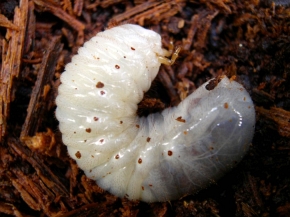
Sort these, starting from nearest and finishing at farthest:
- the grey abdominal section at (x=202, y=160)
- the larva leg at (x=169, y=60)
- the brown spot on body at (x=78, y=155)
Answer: the grey abdominal section at (x=202, y=160)
the brown spot on body at (x=78, y=155)
the larva leg at (x=169, y=60)

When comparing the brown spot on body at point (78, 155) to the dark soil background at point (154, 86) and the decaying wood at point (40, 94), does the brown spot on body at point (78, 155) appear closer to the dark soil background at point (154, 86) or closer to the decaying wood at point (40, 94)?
the dark soil background at point (154, 86)

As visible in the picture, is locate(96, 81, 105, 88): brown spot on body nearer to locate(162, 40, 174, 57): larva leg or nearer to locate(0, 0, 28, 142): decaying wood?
locate(162, 40, 174, 57): larva leg

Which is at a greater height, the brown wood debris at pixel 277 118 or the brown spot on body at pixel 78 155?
the brown spot on body at pixel 78 155

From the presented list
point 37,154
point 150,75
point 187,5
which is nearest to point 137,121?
point 150,75

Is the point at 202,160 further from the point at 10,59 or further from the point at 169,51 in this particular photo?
the point at 10,59

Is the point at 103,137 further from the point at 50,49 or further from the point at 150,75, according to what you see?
the point at 50,49

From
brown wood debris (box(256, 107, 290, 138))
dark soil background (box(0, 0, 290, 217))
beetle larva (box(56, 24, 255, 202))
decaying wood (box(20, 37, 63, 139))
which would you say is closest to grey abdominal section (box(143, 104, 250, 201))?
beetle larva (box(56, 24, 255, 202))

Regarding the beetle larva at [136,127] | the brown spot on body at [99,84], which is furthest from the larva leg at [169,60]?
the brown spot on body at [99,84]

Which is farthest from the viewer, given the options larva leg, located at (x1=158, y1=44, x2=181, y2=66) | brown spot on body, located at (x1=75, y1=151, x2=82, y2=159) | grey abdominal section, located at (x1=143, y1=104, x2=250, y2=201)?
larva leg, located at (x1=158, y1=44, x2=181, y2=66)
